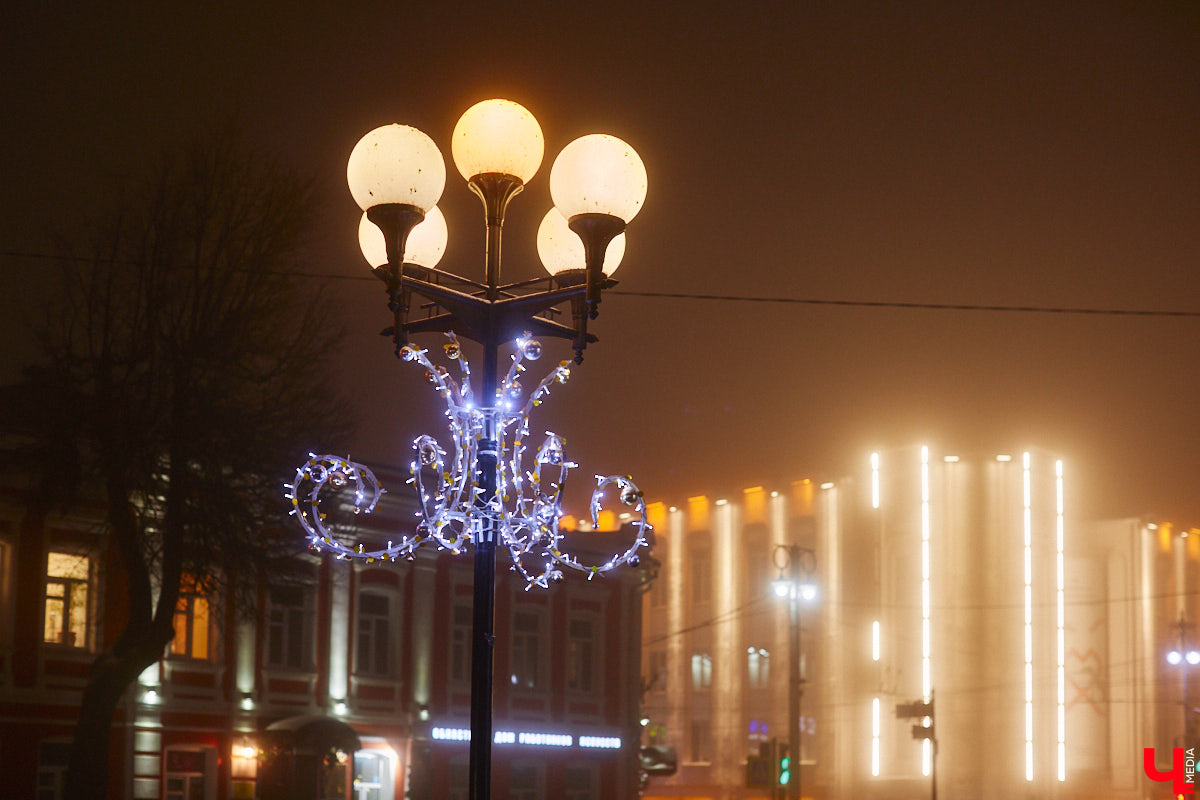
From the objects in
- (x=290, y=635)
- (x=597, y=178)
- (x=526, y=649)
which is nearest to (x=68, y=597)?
(x=290, y=635)

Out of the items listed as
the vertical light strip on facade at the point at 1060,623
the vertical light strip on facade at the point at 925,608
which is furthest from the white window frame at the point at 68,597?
the vertical light strip on facade at the point at 1060,623

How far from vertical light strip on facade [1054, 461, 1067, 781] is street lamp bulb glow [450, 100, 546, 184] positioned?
166 ft

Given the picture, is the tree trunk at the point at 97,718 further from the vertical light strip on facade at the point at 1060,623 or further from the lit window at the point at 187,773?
the vertical light strip on facade at the point at 1060,623

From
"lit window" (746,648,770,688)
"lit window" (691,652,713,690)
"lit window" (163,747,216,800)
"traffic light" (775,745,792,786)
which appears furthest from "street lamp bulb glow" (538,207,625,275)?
"lit window" (691,652,713,690)

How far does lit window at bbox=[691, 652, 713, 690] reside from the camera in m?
60.9

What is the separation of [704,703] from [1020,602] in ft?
42.1

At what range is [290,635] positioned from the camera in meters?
31.2

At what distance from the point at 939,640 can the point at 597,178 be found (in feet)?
161

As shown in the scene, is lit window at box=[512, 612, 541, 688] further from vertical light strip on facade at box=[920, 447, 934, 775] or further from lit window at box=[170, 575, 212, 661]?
vertical light strip on facade at box=[920, 447, 934, 775]

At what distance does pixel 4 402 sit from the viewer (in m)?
25.3

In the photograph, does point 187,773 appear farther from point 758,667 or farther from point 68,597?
point 758,667

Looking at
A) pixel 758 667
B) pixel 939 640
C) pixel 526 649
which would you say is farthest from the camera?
pixel 758 667

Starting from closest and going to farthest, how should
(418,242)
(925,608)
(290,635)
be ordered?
(418,242), (290,635), (925,608)

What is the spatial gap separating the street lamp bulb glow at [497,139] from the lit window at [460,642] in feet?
86.5
